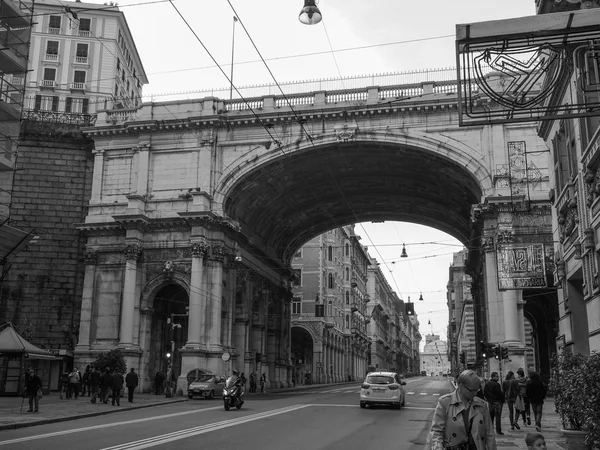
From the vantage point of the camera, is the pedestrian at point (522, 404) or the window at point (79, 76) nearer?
the pedestrian at point (522, 404)

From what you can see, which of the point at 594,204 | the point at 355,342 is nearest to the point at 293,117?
the point at 594,204

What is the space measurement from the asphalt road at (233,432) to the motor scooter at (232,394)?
739 mm

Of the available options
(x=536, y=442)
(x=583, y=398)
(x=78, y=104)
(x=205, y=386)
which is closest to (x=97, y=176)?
(x=205, y=386)

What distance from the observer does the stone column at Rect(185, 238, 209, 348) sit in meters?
36.7

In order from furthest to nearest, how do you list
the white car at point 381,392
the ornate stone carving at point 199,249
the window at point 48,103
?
the window at point 48,103, the ornate stone carving at point 199,249, the white car at point 381,392

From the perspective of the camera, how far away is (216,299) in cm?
3769

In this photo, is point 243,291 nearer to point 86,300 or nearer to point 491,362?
point 86,300

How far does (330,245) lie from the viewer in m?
79.4

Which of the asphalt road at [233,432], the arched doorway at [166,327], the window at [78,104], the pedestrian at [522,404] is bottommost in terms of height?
the asphalt road at [233,432]

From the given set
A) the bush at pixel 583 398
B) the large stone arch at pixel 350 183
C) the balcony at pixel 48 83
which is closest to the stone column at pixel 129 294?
the large stone arch at pixel 350 183

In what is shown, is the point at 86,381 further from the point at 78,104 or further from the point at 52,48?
the point at 52,48

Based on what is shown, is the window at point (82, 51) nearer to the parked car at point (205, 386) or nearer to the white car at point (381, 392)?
the parked car at point (205, 386)

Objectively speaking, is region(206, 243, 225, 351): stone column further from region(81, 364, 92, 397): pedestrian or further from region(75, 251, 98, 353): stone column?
region(75, 251, 98, 353): stone column

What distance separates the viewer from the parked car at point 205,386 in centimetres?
3209
